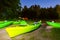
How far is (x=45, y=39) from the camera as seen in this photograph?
990 centimetres

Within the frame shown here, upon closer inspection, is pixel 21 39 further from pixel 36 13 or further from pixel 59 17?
pixel 36 13

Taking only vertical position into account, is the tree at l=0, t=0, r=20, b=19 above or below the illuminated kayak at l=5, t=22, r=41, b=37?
above

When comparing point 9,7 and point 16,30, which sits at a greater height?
point 9,7

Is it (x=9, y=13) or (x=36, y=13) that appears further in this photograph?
(x=9, y=13)

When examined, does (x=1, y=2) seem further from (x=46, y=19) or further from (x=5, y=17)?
(x=46, y=19)

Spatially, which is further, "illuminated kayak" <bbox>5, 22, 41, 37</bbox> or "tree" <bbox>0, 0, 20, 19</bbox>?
"tree" <bbox>0, 0, 20, 19</bbox>

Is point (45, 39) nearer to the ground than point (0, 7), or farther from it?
nearer to the ground

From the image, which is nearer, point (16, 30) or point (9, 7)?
point (16, 30)

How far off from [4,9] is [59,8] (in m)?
17.1

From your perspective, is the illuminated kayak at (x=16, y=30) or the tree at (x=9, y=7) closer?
the illuminated kayak at (x=16, y=30)

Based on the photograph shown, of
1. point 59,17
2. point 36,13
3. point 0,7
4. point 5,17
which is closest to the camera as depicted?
point 59,17

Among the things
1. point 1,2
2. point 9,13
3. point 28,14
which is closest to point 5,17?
point 9,13

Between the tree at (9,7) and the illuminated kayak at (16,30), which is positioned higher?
the tree at (9,7)

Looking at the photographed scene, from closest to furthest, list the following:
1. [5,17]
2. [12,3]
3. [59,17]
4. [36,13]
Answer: [59,17] < [36,13] < [5,17] < [12,3]
